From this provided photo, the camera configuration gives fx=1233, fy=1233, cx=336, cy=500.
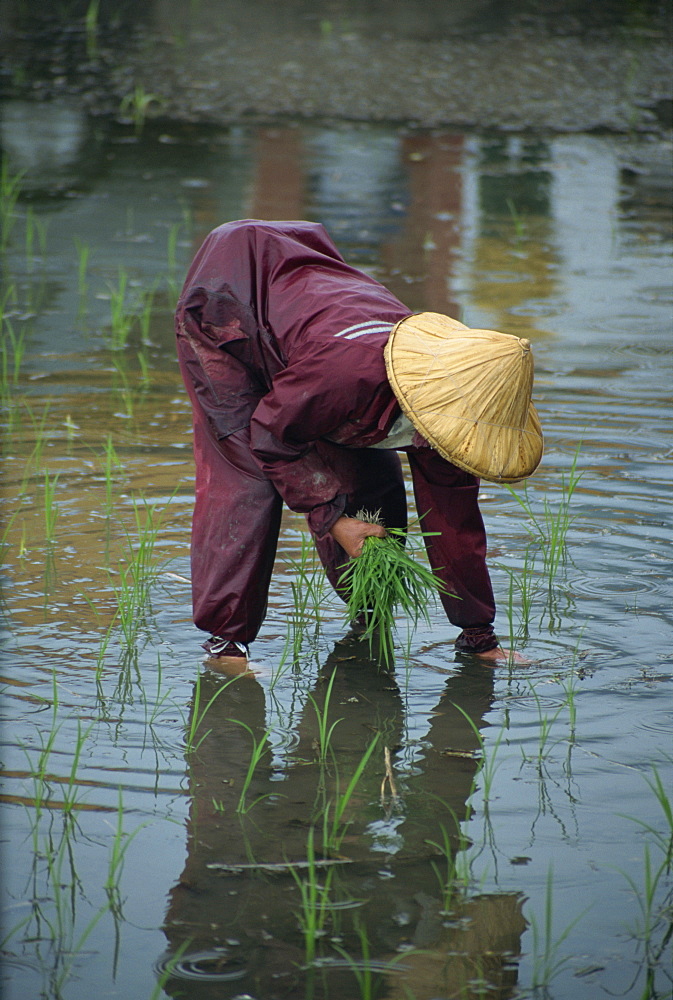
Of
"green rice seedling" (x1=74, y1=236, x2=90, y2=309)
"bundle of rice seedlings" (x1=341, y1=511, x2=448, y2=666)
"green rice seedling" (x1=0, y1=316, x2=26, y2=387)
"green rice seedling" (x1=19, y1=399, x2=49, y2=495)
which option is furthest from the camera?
"green rice seedling" (x1=74, y1=236, x2=90, y2=309)

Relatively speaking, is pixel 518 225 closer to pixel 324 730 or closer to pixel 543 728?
pixel 543 728

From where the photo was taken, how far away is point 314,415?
2670 mm

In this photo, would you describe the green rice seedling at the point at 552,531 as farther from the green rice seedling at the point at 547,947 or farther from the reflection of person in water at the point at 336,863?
the green rice seedling at the point at 547,947

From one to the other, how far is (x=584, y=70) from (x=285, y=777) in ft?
31.0

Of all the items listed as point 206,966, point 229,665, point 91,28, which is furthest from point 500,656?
point 91,28

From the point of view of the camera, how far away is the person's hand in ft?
9.68

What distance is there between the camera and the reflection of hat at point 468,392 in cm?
252

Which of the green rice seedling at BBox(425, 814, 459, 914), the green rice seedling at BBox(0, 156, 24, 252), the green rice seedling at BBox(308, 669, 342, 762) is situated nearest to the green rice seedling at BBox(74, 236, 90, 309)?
the green rice seedling at BBox(0, 156, 24, 252)

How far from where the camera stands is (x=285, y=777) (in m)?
2.73

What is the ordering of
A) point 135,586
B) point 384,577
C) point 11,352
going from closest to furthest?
point 384,577 < point 135,586 < point 11,352

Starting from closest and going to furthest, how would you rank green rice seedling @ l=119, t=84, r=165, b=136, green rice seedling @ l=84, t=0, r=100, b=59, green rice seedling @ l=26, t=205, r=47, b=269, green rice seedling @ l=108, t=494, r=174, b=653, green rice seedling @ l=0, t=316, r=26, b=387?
green rice seedling @ l=108, t=494, r=174, b=653, green rice seedling @ l=0, t=316, r=26, b=387, green rice seedling @ l=26, t=205, r=47, b=269, green rice seedling @ l=119, t=84, r=165, b=136, green rice seedling @ l=84, t=0, r=100, b=59

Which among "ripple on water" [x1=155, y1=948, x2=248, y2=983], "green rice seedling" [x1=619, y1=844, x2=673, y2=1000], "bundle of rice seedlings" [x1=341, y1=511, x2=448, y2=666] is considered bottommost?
"ripple on water" [x1=155, y1=948, x2=248, y2=983]

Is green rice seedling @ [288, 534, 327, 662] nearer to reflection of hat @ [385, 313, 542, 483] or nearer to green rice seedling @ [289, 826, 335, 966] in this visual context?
reflection of hat @ [385, 313, 542, 483]

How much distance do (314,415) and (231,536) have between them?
23.2 inches
